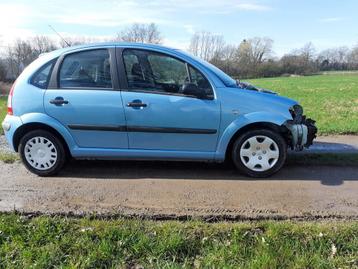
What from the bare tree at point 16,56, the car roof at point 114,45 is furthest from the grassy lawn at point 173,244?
the bare tree at point 16,56

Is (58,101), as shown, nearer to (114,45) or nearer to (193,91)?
(114,45)

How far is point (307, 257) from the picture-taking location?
10.5 ft

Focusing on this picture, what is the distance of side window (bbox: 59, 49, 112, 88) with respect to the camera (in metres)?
5.21

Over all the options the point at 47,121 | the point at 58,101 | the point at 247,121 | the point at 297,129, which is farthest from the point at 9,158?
the point at 297,129

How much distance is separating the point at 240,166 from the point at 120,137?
1.67 m

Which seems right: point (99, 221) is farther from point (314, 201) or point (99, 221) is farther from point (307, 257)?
point (314, 201)

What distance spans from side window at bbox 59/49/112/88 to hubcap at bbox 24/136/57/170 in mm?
838

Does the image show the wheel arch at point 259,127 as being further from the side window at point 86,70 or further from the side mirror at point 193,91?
the side window at point 86,70

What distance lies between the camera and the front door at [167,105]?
16.7ft

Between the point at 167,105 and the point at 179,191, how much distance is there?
1.13 meters

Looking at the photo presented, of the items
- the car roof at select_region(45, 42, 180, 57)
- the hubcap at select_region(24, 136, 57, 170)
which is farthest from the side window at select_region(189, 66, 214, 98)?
the hubcap at select_region(24, 136, 57, 170)

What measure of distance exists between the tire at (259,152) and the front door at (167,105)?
1.23ft

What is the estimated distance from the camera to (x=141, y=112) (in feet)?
16.8

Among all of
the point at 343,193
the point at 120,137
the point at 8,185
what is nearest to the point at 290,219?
the point at 343,193
